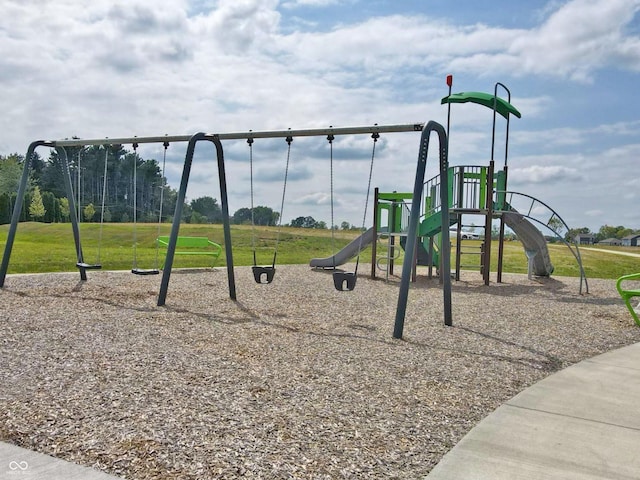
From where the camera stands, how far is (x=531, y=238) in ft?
50.3

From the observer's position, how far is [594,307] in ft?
34.5

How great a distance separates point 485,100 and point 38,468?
1430 centimetres

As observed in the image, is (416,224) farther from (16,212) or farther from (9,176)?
(9,176)

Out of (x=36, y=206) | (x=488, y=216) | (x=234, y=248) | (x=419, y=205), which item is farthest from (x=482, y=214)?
(x=36, y=206)

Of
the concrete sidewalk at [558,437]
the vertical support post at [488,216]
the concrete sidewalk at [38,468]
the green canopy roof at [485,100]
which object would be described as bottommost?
the concrete sidewalk at [38,468]

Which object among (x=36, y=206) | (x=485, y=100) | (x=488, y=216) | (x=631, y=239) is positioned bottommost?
(x=488, y=216)

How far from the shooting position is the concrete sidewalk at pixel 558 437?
318cm

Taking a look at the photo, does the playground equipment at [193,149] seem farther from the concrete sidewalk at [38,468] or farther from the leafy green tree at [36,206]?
the leafy green tree at [36,206]

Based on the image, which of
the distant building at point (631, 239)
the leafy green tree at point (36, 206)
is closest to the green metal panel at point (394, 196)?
the leafy green tree at point (36, 206)

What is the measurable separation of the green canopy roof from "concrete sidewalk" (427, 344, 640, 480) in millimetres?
10682

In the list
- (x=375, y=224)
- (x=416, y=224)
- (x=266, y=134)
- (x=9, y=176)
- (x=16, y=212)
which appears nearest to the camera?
(x=416, y=224)

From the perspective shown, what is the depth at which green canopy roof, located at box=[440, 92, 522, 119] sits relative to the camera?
14.8m

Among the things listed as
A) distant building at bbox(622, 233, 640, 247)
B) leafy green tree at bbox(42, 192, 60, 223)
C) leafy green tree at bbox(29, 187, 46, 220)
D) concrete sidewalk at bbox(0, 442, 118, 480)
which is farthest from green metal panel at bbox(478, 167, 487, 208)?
distant building at bbox(622, 233, 640, 247)

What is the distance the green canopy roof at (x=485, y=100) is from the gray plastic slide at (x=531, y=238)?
2.89 meters
